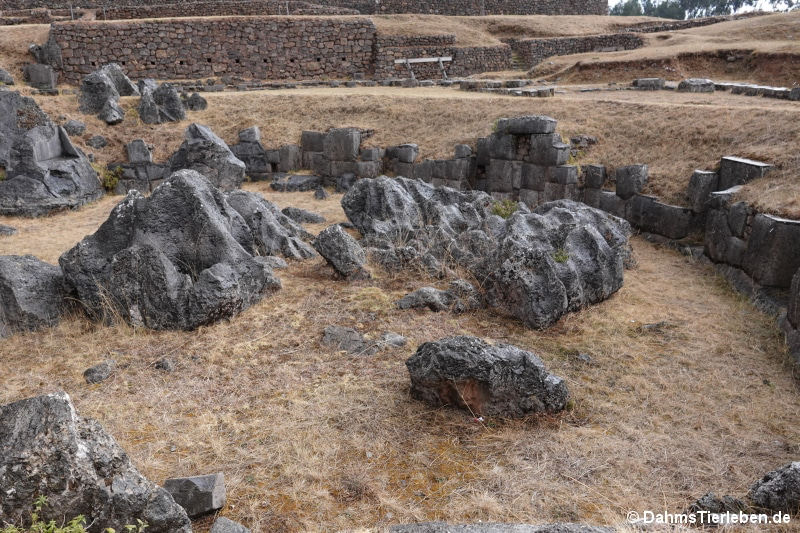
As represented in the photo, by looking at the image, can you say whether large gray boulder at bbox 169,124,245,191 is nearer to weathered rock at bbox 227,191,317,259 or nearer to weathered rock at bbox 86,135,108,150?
weathered rock at bbox 86,135,108,150

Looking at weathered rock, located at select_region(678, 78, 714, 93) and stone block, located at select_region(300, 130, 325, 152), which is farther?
weathered rock, located at select_region(678, 78, 714, 93)

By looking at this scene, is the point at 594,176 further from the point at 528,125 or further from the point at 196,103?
the point at 196,103

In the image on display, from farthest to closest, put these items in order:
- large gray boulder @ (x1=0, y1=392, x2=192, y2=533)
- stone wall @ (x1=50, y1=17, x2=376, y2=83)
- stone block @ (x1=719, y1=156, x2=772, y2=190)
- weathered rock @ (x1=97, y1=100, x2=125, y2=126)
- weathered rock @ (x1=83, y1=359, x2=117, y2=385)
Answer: stone wall @ (x1=50, y1=17, x2=376, y2=83) < weathered rock @ (x1=97, y1=100, x2=125, y2=126) < stone block @ (x1=719, y1=156, x2=772, y2=190) < weathered rock @ (x1=83, y1=359, x2=117, y2=385) < large gray boulder @ (x1=0, y1=392, x2=192, y2=533)

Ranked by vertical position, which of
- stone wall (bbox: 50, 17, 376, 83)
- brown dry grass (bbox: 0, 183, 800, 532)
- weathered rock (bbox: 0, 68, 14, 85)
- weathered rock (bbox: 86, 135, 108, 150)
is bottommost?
brown dry grass (bbox: 0, 183, 800, 532)

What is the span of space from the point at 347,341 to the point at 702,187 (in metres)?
8.08

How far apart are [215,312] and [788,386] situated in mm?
6840

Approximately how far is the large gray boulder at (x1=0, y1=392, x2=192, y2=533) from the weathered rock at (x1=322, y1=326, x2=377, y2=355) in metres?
3.57

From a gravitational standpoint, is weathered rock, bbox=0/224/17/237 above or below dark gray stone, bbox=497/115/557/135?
below

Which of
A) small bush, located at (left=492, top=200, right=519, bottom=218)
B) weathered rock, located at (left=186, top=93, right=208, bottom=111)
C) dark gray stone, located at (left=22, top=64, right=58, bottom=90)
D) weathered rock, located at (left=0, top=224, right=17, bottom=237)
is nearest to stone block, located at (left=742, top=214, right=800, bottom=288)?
small bush, located at (left=492, top=200, right=519, bottom=218)

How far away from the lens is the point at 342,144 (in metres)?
18.3

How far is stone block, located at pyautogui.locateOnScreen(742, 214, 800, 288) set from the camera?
9.11 meters

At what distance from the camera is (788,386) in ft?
23.3

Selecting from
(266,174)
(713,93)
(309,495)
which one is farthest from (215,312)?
(713,93)

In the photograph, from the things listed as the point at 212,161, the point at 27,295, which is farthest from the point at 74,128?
the point at 27,295
